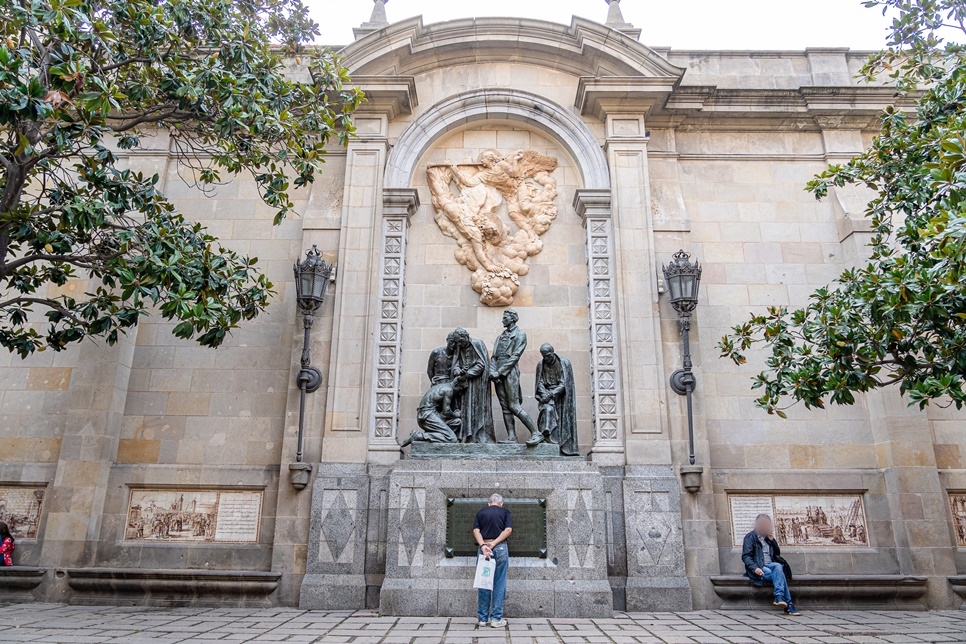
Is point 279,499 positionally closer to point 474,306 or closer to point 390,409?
point 390,409

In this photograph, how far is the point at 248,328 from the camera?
12266mm

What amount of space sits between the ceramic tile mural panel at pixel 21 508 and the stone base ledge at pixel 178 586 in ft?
4.55

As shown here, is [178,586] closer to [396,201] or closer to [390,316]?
[390,316]

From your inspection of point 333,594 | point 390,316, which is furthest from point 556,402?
point 333,594

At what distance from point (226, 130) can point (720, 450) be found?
9.19m

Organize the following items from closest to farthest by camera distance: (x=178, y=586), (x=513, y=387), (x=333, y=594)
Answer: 1. (x=333, y=594)
2. (x=178, y=586)
3. (x=513, y=387)

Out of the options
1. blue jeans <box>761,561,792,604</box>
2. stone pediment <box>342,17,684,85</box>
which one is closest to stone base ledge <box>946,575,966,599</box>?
blue jeans <box>761,561,792,604</box>

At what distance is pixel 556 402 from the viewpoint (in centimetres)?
1083

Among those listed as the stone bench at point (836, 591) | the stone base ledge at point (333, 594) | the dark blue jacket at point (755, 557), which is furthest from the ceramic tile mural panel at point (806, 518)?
the stone base ledge at point (333, 594)

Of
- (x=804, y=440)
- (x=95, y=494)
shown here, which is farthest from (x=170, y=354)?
(x=804, y=440)

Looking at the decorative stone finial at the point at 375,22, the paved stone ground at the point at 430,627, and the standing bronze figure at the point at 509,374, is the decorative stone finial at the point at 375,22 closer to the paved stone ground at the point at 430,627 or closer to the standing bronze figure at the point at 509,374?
the standing bronze figure at the point at 509,374

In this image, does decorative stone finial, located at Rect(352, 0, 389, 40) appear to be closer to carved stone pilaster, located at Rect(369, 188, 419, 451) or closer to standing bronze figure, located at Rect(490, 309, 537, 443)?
carved stone pilaster, located at Rect(369, 188, 419, 451)

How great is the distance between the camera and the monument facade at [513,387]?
1045 centimetres

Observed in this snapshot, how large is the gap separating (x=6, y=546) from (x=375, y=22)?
37.7 ft
